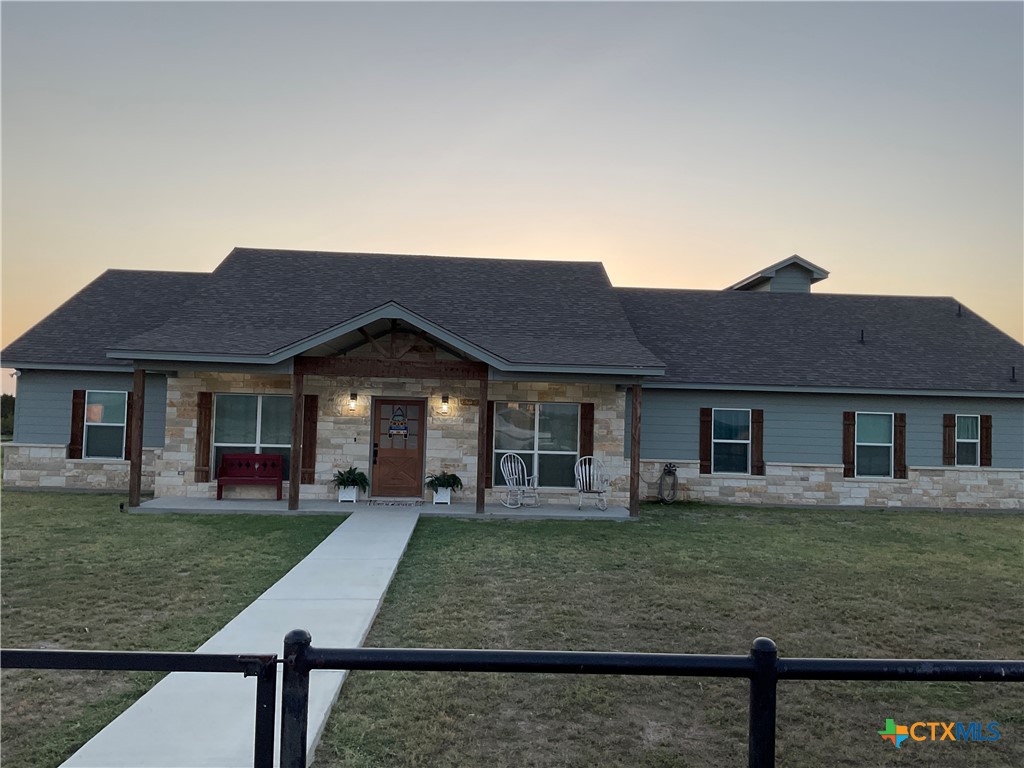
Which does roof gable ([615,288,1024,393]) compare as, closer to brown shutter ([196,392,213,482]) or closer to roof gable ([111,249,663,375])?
roof gable ([111,249,663,375])

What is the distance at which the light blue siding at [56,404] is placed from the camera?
1357 centimetres

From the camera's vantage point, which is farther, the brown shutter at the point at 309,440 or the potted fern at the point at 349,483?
the brown shutter at the point at 309,440

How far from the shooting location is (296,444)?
11.4 m

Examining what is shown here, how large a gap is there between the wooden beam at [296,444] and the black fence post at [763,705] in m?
10.7

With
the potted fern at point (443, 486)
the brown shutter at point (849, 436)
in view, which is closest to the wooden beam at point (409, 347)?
the potted fern at point (443, 486)

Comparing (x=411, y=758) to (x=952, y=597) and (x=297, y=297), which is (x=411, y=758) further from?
(x=297, y=297)

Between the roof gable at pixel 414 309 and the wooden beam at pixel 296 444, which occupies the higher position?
the roof gable at pixel 414 309

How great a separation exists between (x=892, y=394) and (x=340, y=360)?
12.1 meters

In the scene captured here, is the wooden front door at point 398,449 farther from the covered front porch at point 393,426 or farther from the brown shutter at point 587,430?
the brown shutter at point 587,430

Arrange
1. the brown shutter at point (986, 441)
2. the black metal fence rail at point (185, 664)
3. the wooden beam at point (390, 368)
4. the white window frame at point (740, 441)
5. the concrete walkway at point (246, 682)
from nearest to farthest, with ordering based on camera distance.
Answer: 1. the black metal fence rail at point (185, 664)
2. the concrete walkway at point (246, 682)
3. the wooden beam at point (390, 368)
4. the white window frame at point (740, 441)
5. the brown shutter at point (986, 441)

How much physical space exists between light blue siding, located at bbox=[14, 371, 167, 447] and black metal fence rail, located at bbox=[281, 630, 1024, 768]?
1372 centimetres

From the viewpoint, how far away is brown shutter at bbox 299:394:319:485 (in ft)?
41.4

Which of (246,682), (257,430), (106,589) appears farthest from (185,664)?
(257,430)

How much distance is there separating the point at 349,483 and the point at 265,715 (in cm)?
1105
